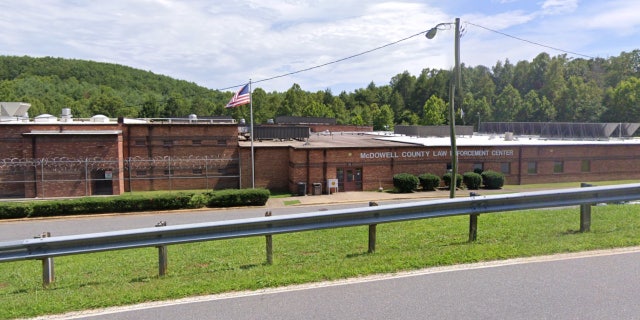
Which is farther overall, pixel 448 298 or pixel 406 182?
pixel 406 182

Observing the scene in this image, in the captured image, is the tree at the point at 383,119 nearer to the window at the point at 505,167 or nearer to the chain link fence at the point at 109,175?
the window at the point at 505,167

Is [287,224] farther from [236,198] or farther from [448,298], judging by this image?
[236,198]

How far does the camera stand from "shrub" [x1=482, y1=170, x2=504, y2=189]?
33.2 metres

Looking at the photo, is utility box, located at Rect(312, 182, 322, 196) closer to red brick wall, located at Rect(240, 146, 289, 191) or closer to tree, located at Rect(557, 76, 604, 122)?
red brick wall, located at Rect(240, 146, 289, 191)

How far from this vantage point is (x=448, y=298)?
5.25 metres

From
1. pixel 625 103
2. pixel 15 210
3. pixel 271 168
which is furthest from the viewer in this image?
pixel 625 103

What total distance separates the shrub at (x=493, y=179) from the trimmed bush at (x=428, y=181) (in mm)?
3880

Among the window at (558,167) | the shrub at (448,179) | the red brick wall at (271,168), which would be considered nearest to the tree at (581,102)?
the window at (558,167)

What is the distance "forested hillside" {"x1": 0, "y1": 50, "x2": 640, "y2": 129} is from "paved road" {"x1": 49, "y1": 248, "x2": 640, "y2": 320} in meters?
66.3

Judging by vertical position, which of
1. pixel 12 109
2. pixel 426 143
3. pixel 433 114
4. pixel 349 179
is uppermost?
pixel 433 114

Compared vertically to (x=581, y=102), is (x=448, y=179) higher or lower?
lower

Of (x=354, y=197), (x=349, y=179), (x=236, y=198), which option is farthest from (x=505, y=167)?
(x=236, y=198)

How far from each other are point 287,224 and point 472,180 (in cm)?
2866

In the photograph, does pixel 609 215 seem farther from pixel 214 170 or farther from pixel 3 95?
pixel 3 95
